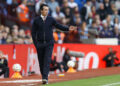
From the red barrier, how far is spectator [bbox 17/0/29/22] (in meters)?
2.71

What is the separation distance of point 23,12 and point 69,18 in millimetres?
2391

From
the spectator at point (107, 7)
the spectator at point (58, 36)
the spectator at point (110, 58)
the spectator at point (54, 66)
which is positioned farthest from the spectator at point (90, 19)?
the spectator at point (54, 66)

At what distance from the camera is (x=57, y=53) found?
17.3m

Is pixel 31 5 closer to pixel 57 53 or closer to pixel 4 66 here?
pixel 57 53

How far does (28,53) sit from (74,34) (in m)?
2.98

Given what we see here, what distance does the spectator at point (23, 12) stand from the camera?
61.8ft

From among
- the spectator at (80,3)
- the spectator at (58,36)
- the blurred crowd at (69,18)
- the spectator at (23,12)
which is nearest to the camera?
the blurred crowd at (69,18)

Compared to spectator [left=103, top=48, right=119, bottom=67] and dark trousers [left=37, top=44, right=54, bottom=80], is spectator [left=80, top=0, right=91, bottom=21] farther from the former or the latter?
dark trousers [left=37, top=44, right=54, bottom=80]

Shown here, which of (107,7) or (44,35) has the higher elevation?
(107,7)

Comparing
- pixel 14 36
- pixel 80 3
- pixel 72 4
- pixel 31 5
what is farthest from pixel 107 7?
pixel 14 36

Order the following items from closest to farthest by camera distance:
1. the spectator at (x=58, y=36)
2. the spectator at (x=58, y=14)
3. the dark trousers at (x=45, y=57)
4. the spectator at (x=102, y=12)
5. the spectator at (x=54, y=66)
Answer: the dark trousers at (x=45, y=57) < the spectator at (x=54, y=66) < the spectator at (x=58, y=36) < the spectator at (x=58, y=14) < the spectator at (x=102, y=12)

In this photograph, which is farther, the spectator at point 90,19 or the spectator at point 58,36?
the spectator at point 90,19

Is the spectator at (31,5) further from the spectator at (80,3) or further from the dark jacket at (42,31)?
the dark jacket at (42,31)

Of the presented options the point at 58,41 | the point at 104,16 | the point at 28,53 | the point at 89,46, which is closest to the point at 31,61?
the point at 28,53
